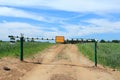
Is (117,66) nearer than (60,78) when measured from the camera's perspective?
No

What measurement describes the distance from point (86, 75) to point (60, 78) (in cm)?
213

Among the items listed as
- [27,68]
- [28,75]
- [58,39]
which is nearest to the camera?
[28,75]

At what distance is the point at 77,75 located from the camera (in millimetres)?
18188

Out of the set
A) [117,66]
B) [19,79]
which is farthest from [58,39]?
[19,79]

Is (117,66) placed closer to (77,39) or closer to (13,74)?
(77,39)

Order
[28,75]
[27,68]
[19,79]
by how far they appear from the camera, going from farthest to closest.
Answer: [27,68] < [28,75] < [19,79]

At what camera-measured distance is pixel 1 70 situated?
59.5 feet

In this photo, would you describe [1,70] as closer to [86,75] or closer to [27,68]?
[27,68]

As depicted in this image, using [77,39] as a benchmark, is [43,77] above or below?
below

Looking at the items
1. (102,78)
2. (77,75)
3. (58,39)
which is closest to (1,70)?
(77,75)

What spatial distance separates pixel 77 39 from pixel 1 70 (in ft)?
29.2

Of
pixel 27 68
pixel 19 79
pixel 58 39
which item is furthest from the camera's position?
pixel 58 39

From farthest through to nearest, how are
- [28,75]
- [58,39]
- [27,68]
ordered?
[58,39], [27,68], [28,75]

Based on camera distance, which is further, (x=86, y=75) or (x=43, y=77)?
(x=86, y=75)
